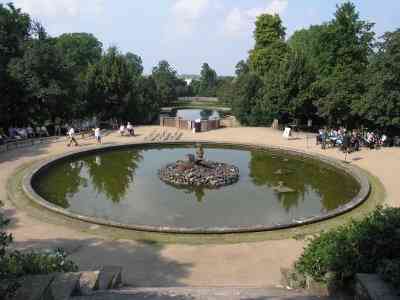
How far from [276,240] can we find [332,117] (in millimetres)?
19749

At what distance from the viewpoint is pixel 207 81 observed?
105 meters

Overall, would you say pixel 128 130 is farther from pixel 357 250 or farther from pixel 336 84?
pixel 357 250

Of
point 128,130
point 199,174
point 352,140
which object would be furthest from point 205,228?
point 128,130

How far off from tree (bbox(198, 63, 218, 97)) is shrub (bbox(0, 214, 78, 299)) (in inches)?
3558

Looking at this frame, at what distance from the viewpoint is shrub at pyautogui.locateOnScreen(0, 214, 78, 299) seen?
4.63m

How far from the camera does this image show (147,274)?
937 centimetres

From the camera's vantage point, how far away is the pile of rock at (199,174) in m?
18.5

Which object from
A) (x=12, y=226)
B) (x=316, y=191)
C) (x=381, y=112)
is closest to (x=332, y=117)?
(x=381, y=112)

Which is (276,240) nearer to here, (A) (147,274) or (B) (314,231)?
(B) (314,231)

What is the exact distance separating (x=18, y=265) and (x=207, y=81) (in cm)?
10019

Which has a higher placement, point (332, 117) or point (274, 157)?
point (332, 117)

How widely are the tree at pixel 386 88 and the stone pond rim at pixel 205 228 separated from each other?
5.15 metres

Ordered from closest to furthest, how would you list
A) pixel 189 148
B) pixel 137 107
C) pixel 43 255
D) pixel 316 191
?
pixel 43 255 → pixel 316 191 → pixel 189 148 → pixel 137 107

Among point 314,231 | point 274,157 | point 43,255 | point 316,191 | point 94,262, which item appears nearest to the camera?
point 43,255
